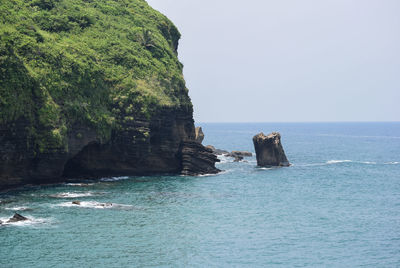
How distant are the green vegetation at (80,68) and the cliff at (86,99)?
0.44 feet

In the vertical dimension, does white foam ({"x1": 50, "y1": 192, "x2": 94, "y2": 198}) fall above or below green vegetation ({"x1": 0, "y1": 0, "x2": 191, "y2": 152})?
below

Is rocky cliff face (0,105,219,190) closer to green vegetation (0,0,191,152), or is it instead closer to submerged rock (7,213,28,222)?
green vegetation (0,0,191,152)

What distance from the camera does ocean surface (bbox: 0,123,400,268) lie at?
31.3 metres

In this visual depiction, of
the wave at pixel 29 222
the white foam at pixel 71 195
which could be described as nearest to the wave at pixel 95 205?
the white foam at pixel 71 195

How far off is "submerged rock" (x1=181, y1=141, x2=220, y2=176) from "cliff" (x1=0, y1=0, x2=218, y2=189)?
0.15 m

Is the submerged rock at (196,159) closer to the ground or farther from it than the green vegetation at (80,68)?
closer to the ground

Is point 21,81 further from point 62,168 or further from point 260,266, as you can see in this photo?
point 260,266

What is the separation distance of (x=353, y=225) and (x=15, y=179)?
115 feet

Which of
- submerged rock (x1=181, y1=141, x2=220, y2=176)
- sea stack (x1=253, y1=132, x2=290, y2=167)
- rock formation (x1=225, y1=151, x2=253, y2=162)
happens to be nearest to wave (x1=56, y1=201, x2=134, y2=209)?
submerged rock (x1=181, y1=141, x2=220, y2=176)

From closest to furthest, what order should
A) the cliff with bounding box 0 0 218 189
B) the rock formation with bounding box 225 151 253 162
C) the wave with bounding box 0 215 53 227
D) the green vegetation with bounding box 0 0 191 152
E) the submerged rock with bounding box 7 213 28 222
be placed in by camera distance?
1. the wave with bounding box 0 215 53 227
2. the submerged rock with bounding box 7 213 28 222
3. the cliff with bounding box 0 0 218 189
4. the green vegetation with bounding box 0 0 191 152
5. the rock formation with bounding box 225 151 253 162

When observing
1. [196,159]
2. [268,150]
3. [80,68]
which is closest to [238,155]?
[268,150]

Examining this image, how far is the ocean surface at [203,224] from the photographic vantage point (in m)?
31.3

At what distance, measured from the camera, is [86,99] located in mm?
59906

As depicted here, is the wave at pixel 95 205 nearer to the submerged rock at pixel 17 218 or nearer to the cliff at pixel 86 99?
the submerged rock at pixel 17 218
